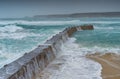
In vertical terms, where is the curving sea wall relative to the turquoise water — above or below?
above

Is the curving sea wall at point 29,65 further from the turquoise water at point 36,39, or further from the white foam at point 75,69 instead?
the turquoise water at point 36,39

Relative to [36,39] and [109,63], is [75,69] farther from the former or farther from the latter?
[36,39]

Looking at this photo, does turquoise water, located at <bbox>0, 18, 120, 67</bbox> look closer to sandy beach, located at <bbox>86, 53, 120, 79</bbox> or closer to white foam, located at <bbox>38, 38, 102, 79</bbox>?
white foam, located at <bbox>38, 38, 102, 79</bbox>

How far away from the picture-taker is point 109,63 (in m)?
9.53

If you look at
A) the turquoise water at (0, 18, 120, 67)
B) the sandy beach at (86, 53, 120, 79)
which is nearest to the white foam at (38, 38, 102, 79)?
the sandy beach at (86, 53, 120, 79)

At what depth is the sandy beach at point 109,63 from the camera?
7.90 m

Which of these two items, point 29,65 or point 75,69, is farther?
point 75,69

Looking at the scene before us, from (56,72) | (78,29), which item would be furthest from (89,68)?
(78,29)

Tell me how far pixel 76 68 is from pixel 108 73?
3.82ft

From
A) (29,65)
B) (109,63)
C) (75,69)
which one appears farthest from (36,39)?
(29,65)

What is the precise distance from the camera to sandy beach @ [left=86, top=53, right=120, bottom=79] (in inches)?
311

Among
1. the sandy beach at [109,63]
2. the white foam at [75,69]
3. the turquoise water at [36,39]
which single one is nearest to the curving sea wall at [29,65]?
Answer: the white foam at [75,69]

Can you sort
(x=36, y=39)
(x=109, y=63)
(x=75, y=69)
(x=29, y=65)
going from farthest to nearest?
(x=36, y=39)
(x=109, y=63)
(x=75, y=69)
(x=29, y=65)

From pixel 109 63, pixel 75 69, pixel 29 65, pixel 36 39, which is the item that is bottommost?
pixel 36 39
